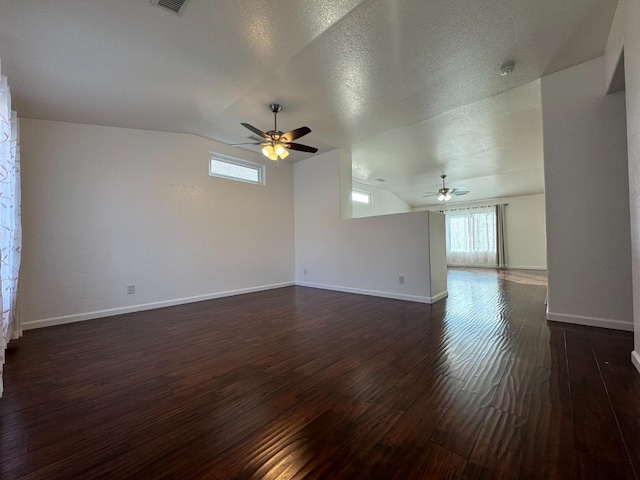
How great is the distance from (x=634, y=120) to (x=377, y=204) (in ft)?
23.1

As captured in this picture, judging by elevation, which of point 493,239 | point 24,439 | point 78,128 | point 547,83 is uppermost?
point 547,83

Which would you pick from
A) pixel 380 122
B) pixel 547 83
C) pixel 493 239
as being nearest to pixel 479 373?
pixel 547 83

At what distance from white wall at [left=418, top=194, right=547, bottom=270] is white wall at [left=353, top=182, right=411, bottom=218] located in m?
3.52

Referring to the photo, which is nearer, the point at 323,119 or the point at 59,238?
the point at 59,238

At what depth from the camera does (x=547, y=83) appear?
291 cm

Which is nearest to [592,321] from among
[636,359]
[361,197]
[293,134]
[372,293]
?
[636,359]

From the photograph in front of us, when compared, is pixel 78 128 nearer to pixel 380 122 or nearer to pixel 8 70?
pixel 8 70

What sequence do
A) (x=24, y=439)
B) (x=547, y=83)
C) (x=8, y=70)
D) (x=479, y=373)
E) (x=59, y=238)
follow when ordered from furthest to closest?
(x=59, y=238) → (x=547, y=83) → (x=8, y=70) → (x=479, y=373) → (x=24, y=439)

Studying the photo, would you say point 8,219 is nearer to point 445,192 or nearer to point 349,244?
point 349,244

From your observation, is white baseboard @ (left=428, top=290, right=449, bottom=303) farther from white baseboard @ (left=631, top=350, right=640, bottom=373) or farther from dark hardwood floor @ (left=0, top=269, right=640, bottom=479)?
white baseboard @ (left=631, top=350, right=640, bottom=373)

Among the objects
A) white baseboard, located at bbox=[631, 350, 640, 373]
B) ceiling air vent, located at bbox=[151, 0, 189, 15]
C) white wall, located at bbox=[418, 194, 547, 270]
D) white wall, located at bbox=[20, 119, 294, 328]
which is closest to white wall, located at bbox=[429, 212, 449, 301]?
white baseboard, located at bbox=[631, 350, 640, 373]

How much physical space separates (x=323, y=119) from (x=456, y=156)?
334 centimetres

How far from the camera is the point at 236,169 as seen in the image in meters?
5.07

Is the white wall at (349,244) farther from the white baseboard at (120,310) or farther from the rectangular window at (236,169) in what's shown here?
the white baseboard at (120,310)
